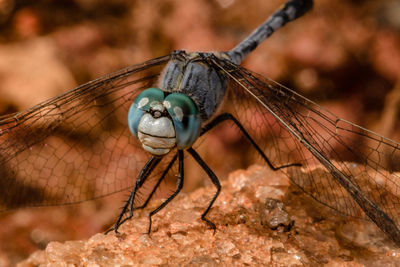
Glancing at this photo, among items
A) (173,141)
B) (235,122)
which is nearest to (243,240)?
(173,141)

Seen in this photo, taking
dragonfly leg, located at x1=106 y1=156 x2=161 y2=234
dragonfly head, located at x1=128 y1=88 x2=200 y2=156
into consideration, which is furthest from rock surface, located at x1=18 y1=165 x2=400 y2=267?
dragonfly head, located at x1=128 y1=88 x2=200 y2=156

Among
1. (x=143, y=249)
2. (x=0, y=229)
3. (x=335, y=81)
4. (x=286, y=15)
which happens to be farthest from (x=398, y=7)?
(x=0, y=229)

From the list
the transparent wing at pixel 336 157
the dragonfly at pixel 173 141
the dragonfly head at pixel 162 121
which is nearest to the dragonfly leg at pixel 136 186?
the dragonfly at pixel 173 141

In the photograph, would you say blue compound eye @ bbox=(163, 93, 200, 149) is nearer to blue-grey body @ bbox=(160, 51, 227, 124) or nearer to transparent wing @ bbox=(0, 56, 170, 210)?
blue-grey body @ bbox=(160, 51, 227, 124)

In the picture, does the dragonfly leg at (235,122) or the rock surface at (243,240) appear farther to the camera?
the dragonfly leg at (235,122)

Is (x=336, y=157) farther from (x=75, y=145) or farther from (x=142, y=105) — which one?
(x=75, y=145)

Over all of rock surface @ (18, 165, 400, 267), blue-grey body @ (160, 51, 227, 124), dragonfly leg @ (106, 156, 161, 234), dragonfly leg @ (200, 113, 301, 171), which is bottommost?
rock surface @ (18, 165, 400, 267)

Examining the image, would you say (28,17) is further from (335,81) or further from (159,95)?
(335,81)

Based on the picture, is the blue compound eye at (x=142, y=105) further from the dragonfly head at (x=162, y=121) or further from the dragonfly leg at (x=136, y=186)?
the dragonfly leg at (x=136, y=186)
